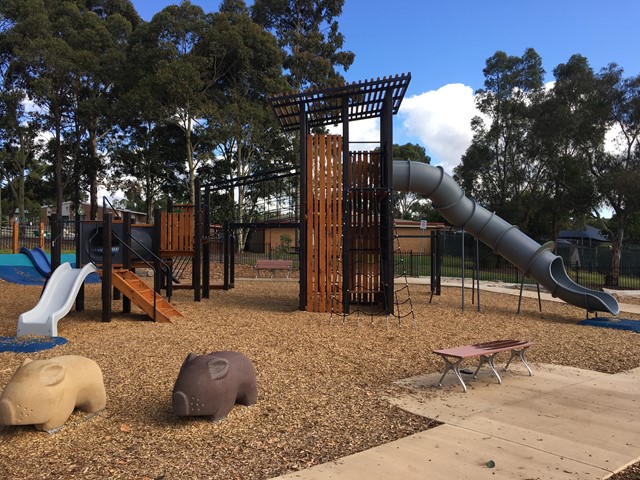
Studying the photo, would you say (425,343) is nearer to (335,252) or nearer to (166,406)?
(335,252)

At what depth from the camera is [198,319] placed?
10.6m

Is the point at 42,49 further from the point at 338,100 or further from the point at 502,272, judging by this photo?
the point at 502,272

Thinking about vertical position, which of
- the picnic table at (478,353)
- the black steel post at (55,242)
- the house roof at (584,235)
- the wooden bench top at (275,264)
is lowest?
the picnic table at (478,353)

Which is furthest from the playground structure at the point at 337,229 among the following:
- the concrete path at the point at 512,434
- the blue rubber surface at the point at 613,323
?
the concrete path at the point at 512,434

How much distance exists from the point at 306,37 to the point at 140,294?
2988 cm

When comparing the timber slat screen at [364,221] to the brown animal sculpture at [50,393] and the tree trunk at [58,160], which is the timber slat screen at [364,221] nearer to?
the brown animal sculpture at [50,393]

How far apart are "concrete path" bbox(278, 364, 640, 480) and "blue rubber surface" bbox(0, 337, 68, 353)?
211 inches

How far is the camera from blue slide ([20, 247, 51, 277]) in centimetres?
1885

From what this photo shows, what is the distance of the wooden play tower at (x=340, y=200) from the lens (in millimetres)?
11414

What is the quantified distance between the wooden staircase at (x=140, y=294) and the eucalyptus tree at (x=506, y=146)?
3195cm

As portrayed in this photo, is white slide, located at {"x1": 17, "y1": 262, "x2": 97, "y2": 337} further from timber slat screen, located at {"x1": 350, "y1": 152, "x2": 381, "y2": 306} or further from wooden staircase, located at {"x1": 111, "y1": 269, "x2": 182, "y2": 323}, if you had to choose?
timber slat screen, located at {"x1": 350, "y1": 152, "x2": 381, "y2": 306}

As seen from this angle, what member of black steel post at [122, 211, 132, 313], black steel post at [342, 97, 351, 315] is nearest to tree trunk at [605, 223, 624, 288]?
black steel post at [342, 97, 351, 315]

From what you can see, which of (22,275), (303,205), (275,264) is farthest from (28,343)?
(275,264)

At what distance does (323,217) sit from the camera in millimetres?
11484
